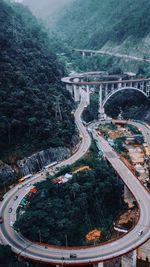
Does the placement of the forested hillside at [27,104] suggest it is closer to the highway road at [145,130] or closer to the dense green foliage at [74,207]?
the dense green foliage at [74,207]

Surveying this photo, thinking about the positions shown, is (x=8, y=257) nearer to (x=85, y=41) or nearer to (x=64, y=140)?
(x=64, y=140)

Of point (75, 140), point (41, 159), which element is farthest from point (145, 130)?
point (41, 159)

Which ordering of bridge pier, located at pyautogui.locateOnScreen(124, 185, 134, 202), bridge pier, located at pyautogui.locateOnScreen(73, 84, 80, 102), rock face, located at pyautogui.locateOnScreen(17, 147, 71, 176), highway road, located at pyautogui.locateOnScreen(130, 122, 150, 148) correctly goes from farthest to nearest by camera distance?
bridge pier, located at pyautogui.locateOnScreen(73, 84, 80, 102), highway road, located at pyautogui.locateOnScreen(130, 122, 150, 148), bridge pier, located at pyautogui.locateOnScreen(124, 185, 134, 202), rock face, located at pyautogui.locateOnScreen(17, 147, 71, 176)

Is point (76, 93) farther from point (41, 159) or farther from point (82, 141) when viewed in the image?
point (41, 159)

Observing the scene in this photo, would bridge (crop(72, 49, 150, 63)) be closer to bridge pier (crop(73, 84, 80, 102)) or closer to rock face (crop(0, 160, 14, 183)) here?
bridge pier (crop(73, 84, 80, 102))

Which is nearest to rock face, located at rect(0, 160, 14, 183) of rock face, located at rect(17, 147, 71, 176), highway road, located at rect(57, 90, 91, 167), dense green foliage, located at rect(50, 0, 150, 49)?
rock face, located at rect(17, 147, 71, 176)
